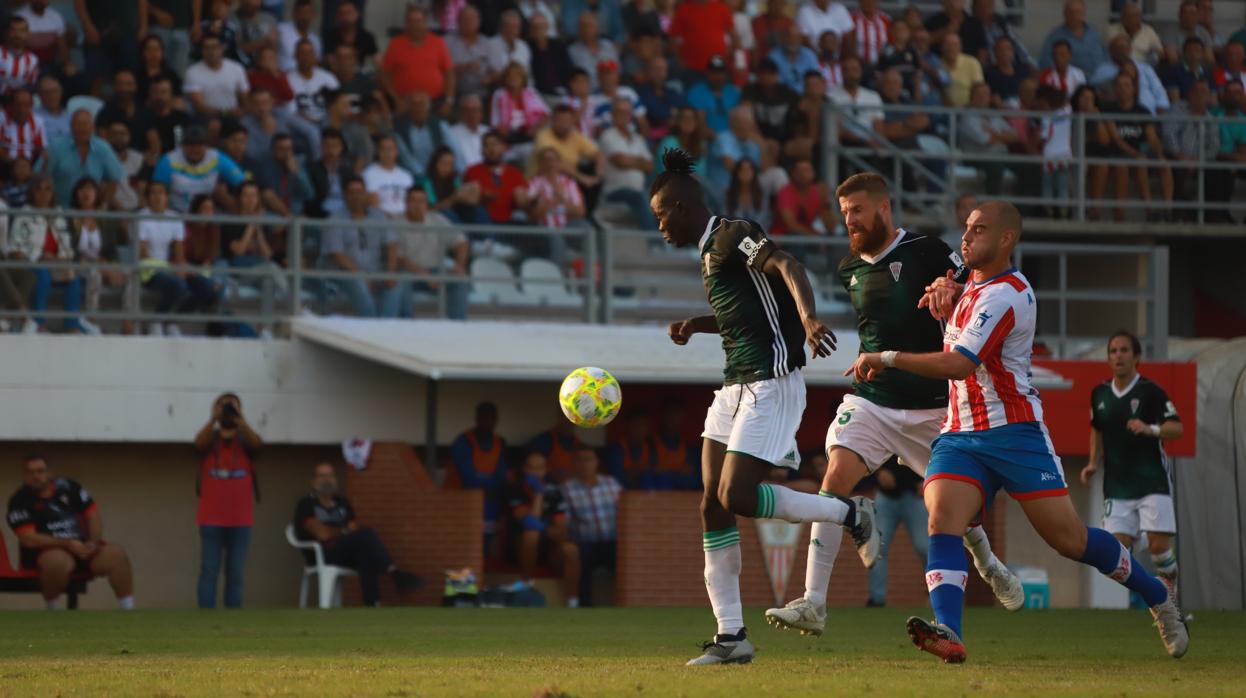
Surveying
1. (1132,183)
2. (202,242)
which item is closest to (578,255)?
(202,242)

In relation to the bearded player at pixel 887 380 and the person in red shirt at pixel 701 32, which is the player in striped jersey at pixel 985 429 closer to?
the bearded player at pixel 887 380

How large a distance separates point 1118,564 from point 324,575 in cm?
1069

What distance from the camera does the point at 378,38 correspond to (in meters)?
23.8

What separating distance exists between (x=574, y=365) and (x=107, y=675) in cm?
970

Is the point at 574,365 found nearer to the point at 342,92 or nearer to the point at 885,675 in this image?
the point at 342,92

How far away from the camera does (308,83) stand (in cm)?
2105

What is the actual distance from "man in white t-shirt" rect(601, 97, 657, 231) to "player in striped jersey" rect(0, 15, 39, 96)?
6.08 m

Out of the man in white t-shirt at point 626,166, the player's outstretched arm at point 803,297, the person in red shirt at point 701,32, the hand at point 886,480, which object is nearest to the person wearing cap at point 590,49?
the person in red shirt at point 701,32

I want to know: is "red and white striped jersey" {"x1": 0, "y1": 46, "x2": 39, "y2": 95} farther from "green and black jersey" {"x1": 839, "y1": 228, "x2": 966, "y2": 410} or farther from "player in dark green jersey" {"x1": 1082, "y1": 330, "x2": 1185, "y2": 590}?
"green and black jersey" {"x1": 839, "y1": 228, "x2": 966, "y2": 410}

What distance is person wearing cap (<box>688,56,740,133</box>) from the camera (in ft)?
74.5

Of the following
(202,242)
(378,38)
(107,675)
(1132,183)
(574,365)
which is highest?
(378,38)

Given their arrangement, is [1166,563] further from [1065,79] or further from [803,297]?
[1065,79]

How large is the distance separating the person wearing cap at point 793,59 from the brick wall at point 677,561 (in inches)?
259

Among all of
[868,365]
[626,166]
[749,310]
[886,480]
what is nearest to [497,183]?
[626,166]
